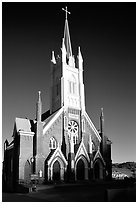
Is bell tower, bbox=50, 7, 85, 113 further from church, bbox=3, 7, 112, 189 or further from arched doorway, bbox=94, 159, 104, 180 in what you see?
arched doorway, bbox=94, 159, 104, 180

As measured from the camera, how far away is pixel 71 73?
37.9m

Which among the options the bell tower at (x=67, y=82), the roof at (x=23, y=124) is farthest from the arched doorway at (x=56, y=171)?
the bell tower at (x=67, y=82)

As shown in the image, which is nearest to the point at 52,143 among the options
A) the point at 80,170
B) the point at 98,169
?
the point at 80,170

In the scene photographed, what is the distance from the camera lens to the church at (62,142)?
94.7 feet

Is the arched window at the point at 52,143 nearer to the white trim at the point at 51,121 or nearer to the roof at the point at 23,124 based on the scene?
the white trim at the point at 51,121

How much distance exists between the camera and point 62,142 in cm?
3194

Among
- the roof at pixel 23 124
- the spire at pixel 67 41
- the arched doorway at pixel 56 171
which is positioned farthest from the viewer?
the spire at pixel 67 41

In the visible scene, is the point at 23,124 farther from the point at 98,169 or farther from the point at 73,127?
the point at 98,169

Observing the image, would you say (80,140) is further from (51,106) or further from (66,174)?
(51,106)

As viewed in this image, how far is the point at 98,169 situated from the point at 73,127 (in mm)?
6844

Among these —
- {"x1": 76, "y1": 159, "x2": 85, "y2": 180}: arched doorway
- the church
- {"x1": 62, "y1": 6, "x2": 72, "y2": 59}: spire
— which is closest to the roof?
the church

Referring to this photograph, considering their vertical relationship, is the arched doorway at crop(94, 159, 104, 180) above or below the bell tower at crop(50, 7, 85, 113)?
below

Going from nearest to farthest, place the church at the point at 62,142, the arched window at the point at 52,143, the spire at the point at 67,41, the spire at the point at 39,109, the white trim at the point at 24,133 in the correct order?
1. the church at the point at 62,142
2. the white trim at the point at 24,133
3. the spire at the point at 39,109
4. the arched window at the point at 52,143
5. the spire at the point at 67,41

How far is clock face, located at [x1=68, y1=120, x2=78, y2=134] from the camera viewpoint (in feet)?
112
